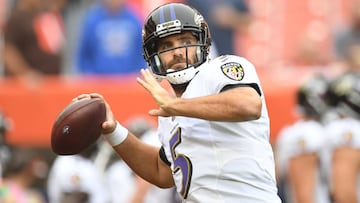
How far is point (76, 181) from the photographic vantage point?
355 inches

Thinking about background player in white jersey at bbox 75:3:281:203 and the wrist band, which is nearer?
background player in white jersey at bbox 75:3:281:203

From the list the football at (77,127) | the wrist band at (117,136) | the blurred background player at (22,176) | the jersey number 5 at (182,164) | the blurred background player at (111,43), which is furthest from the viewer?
the blurred background player at (111,43)

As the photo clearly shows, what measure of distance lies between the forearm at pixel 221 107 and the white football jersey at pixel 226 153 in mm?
147

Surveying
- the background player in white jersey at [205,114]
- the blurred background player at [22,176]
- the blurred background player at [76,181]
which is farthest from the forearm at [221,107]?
the blurred background player at [76,181]

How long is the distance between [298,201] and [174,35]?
10.3 feet

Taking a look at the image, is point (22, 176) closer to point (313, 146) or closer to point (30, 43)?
point (313, 146)

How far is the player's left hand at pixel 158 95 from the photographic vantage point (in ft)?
17.9

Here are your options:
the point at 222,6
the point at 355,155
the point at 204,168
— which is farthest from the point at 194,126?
the point at 222,6

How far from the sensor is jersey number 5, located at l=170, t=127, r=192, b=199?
5734 millimetres

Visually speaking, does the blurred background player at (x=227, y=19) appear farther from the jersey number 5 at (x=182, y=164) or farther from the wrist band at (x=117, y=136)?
→ the jersey number 5 at (x=182, y=164)

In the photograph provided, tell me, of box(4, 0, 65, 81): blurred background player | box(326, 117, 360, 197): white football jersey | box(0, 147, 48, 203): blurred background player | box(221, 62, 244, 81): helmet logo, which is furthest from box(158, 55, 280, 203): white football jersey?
box(4, 0, 65, 81): blurred background player

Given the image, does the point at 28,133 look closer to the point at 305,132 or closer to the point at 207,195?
the point at 305,132

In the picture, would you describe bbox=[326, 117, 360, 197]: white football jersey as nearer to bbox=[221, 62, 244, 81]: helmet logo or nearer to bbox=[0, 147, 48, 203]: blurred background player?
bbox=[0, 147, 48, 203]: blurred background player

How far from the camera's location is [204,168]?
18.6 feet
